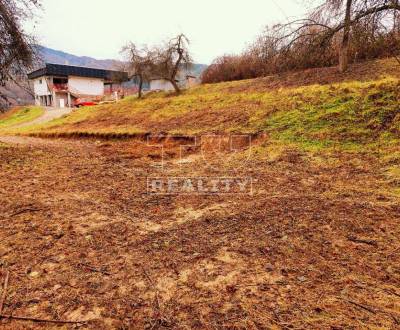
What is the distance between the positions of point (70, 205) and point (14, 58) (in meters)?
6.60

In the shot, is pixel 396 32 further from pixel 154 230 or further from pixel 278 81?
pixel 154 230

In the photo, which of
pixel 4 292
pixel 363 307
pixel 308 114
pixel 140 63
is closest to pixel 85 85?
pixel 140 63

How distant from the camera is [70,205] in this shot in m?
4.80

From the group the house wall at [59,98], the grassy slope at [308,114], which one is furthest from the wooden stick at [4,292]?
the house wall at [59,98]

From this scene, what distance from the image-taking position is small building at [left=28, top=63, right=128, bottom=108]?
40406mm

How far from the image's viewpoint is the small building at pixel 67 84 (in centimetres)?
4041

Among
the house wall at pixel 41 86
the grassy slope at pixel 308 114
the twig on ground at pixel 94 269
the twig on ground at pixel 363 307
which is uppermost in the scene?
the house wall at pixel 41 86

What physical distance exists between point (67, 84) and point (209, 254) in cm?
4504

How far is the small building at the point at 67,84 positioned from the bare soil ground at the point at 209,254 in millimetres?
37254

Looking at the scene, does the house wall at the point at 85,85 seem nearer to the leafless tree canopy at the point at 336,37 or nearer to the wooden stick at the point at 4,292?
the leafless tree canopy at the point at 336,37

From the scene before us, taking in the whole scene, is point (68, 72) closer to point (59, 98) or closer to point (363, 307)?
point (59, 98)

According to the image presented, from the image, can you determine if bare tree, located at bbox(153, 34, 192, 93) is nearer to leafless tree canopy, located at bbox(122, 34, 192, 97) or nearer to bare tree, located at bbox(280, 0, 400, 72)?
leafless tree canopy, located at bbox(122, 34, 192, 97)

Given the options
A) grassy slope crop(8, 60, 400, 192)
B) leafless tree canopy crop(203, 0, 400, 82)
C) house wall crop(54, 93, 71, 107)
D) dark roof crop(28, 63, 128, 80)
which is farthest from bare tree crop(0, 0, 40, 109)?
house wall crop(54, 93, 71, 107)

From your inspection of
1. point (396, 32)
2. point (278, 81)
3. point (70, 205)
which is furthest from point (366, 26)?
point (70, 205)
